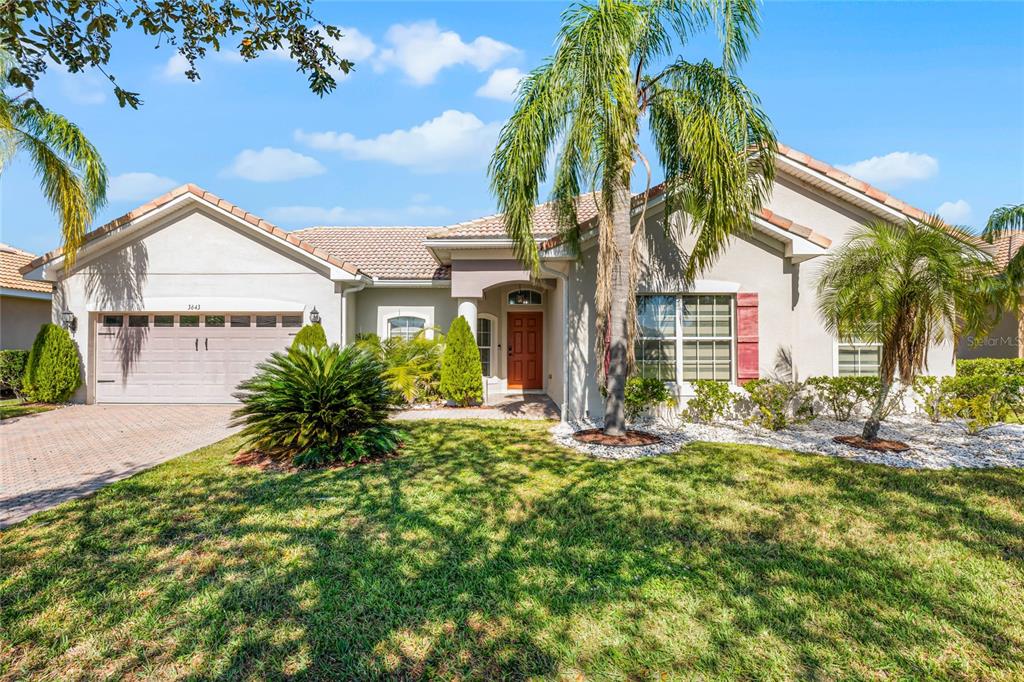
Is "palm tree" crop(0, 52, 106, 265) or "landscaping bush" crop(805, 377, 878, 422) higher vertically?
"palm tree" crop(0, 52, 106, 265)

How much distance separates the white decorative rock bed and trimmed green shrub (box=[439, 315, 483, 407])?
10.8 feet

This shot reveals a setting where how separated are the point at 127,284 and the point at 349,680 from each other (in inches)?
582

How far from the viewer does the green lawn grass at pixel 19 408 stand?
11406mm

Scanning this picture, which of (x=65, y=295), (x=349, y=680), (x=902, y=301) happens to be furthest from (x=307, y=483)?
(x=65, y=295)

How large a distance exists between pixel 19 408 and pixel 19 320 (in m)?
6.21

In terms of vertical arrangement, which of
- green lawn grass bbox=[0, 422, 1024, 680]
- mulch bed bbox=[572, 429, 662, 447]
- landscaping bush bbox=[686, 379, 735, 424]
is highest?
landscaping bush bbox=[686, 379, 735, 424]

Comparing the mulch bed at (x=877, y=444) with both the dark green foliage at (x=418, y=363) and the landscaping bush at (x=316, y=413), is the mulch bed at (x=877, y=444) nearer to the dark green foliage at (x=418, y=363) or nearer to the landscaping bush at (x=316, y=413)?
the landscaping bush at (x=316, y=413)

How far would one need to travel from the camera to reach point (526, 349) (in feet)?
51.8

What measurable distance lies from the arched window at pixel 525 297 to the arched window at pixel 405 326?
2905 mm

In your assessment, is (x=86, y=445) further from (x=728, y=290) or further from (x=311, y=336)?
(x=728, y=290)

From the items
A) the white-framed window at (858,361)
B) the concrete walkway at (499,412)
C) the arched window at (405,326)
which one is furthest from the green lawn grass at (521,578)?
the arched window at (405,326)

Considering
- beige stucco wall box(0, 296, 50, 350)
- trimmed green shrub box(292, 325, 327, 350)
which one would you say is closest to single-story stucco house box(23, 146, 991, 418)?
trimmed green shrub box(292, 325, 327, 350)

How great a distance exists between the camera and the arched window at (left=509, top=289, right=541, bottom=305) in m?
15.5

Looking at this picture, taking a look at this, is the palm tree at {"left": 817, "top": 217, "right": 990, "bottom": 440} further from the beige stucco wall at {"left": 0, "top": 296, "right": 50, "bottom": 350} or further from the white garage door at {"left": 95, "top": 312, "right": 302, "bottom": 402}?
the beige stucco wall at {"left": 0, "top": 296, "right": 50, "bottom": 350}
